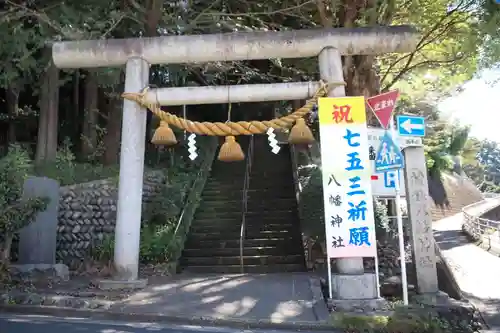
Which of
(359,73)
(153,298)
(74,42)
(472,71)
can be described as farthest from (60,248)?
(472,71)

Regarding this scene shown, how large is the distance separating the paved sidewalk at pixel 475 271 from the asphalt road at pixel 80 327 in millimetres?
5135

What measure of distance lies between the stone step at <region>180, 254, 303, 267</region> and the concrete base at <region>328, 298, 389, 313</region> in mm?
3543

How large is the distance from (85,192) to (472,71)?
1144 cm

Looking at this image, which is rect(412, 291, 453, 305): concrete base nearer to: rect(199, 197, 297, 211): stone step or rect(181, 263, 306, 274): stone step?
rect(181, 263, 306, 274): stone step

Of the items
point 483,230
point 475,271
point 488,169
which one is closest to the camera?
point 475,271

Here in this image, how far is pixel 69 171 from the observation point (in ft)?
39.5

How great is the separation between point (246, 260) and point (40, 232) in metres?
4.67

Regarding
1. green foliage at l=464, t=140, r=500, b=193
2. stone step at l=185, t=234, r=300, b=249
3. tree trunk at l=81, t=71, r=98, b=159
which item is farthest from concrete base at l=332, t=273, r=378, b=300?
green foliage at l=464, t=140, r=500, b=193

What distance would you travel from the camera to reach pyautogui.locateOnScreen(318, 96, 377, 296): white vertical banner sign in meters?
7.51

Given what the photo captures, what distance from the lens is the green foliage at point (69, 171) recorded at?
462 inches

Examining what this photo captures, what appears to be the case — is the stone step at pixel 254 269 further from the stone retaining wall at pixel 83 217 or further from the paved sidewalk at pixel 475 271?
the paved sidewalk at pixel 475 271

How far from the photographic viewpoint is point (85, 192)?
1105 cm

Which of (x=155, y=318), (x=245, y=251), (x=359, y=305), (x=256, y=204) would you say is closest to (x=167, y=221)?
(x=245, y=251)

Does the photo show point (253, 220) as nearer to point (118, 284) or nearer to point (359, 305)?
point (118, 284)
